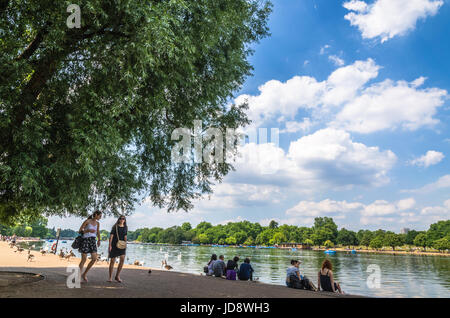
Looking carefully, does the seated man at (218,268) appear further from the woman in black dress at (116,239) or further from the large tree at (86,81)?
the large tree at (86,81)

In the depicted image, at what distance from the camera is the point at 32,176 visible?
326 inches

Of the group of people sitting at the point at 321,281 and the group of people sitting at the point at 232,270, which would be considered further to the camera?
the group of people sitting at the point at 232,270

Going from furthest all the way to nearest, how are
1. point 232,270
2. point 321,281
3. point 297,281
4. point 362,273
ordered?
point 362,273, point 232,270, point 297,281, point 321,281

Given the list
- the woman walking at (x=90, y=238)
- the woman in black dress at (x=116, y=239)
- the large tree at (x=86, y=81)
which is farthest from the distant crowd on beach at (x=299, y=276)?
the large tree at (x=86, y=81)

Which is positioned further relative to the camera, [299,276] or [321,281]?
[299,276]

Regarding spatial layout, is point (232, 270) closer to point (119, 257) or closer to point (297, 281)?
point (297, 281)

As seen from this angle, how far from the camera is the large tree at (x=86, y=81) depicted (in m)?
8.60

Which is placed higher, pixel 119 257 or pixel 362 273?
pixel 119 257

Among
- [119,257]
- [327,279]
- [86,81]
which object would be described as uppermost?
[86,81]

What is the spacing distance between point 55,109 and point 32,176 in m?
2.86

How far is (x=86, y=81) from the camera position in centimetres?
1049
